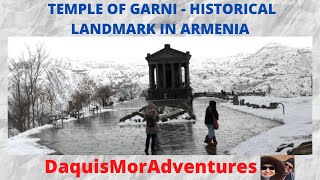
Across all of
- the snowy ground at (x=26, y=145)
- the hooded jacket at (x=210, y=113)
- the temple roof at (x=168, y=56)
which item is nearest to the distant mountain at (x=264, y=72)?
the temple roof at (x=168, y=56)

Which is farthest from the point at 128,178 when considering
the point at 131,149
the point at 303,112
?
the point at 303,112

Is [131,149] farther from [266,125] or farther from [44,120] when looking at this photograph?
[266,125]

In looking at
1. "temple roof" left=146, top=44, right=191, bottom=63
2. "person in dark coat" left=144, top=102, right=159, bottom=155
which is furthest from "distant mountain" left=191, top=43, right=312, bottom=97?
"person in dark coat" left=144, top=102, right=159, bottom=155

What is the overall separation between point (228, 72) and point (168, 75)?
1.53m

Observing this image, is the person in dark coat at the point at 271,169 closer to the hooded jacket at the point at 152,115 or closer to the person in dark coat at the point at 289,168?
the person in dark coat at the point at 289,168

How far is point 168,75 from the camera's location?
39.4 ft

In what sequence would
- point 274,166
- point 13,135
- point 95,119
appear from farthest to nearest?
point 95,119 < point 13,135 < point 274,166

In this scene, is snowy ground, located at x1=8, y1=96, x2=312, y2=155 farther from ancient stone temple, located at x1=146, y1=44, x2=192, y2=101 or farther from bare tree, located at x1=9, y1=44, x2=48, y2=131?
ancient stone temple, located at x1=146, y1=44, x2=192, y2=101

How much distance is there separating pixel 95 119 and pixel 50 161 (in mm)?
1957

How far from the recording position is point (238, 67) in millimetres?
11344

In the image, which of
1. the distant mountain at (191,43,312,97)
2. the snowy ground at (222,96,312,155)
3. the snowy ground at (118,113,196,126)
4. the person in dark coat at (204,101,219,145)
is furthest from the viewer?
the snowy ground at (118,113,196,126)

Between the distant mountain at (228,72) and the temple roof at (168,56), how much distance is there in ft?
0.81

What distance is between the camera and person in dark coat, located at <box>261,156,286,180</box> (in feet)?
32.7

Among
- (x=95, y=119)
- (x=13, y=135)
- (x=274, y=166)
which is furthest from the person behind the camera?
(x=95, y=119)
